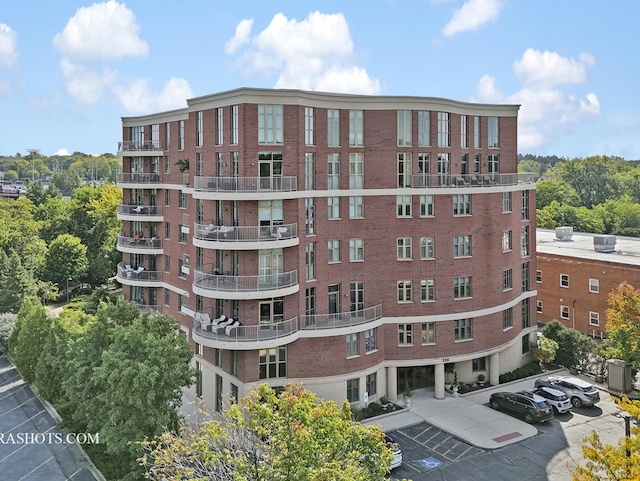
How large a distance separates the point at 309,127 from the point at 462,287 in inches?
561

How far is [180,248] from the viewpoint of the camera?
43.8m

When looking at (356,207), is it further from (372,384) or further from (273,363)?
(372,384)

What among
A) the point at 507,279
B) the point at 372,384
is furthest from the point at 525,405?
the point at 507,279

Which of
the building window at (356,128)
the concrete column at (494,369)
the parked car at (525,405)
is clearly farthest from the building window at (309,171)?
the concrete column at (494,369)

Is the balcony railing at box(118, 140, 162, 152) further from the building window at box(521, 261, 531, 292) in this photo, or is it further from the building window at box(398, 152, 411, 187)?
the building window at box(521, 261, 531, 292)

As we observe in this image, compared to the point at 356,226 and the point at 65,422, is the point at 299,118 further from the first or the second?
the point at 65,422

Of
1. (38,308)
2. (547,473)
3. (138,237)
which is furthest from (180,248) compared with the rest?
(547,473)

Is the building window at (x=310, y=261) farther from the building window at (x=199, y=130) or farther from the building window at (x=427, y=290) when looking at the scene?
the building window at (x=199, y=130)

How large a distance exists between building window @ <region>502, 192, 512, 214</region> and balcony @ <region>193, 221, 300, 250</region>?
616 inches

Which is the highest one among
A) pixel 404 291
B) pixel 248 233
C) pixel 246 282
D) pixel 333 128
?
pixel 333 128

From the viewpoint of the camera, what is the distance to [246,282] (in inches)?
1291

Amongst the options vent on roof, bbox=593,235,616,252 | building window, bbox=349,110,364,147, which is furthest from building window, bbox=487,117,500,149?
vent on roof, bbox=593,235,616,252

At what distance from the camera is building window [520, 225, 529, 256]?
4374 cm

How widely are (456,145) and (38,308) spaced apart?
30.1 metres
